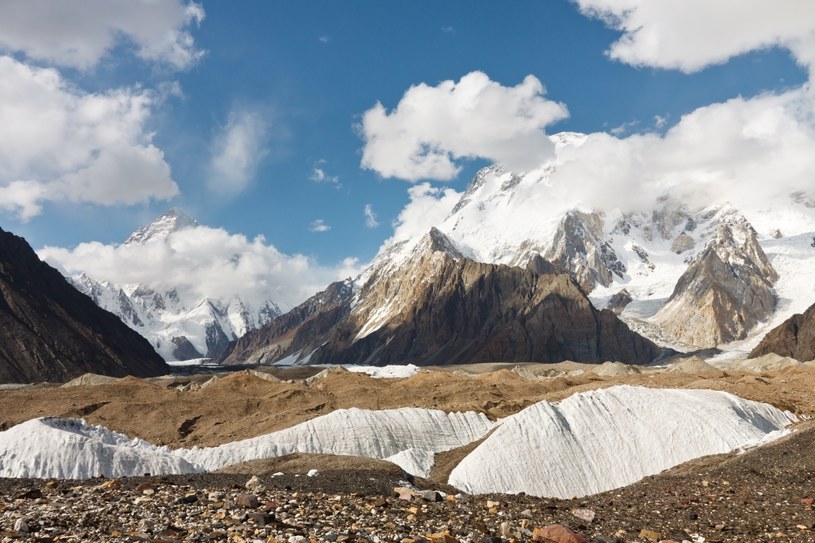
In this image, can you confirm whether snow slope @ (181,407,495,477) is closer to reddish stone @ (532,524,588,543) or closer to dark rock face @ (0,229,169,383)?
reddish stone @ (532,524,588,543)

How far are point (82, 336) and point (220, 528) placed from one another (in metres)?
173

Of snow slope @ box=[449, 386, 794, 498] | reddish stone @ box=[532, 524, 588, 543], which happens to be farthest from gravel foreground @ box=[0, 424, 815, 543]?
snow slope @ box=[449, 386, 794, 498]

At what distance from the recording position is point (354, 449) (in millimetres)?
40844

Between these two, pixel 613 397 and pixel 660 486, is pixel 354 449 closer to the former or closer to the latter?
pixel 613 397

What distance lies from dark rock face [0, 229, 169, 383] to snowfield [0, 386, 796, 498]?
115 meters

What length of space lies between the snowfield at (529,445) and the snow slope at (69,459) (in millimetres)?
49

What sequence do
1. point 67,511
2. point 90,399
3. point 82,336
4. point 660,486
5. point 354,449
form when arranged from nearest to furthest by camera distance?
point 67,511, point 660,486, point 354,449, point 90,399, point 82,336

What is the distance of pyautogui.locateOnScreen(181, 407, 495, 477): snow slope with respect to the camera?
39844 millimetres

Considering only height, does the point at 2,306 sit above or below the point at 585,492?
above

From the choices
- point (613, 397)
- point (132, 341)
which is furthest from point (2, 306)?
point (613, 397)

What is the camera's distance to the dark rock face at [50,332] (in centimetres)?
14175

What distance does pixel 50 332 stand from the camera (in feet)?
506

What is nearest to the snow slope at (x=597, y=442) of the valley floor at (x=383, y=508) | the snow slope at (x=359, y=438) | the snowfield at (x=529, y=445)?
the snowfield at (x=529, y=445)

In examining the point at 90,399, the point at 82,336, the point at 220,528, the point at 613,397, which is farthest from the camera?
the point at 82,336
